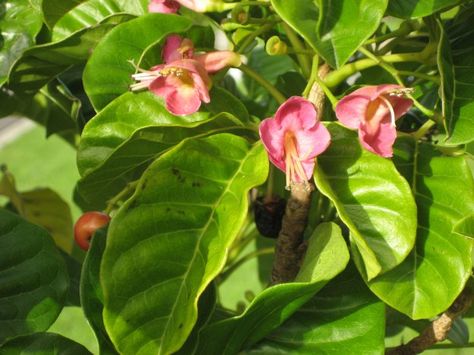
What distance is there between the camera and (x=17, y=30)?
29.3 inches

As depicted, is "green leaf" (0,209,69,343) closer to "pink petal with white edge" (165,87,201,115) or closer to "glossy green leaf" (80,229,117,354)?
"glossy green leaf" (80,229,117,354)

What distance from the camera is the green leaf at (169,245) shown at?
56cm

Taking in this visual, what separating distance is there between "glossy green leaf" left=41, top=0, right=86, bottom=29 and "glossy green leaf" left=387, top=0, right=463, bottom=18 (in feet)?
1.01

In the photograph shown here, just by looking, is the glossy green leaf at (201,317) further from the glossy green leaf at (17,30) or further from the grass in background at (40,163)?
the grass in background at (40,163)

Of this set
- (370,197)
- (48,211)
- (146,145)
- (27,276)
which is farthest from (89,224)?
Result: (48,211)

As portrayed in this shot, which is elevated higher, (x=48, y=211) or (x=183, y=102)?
(x=183, y=102)

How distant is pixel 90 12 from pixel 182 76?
0.16 m

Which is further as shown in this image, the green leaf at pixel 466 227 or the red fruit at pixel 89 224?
the red fruit at pixel 89 224

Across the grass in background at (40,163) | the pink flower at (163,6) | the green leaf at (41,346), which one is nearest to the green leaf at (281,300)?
the green leaf at (41,346)

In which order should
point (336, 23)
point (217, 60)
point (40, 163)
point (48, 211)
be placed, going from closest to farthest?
point (336, 23) → point (217, 60) → point (48, 211) → point (40, 163)

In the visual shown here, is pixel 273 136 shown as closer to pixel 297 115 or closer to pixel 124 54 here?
pixel 297 115

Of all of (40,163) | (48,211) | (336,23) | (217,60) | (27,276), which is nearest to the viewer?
(336,23)

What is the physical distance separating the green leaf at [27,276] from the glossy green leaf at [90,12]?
7.1 inches

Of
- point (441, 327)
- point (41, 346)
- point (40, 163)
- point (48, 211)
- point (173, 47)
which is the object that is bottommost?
point (40, 163)
